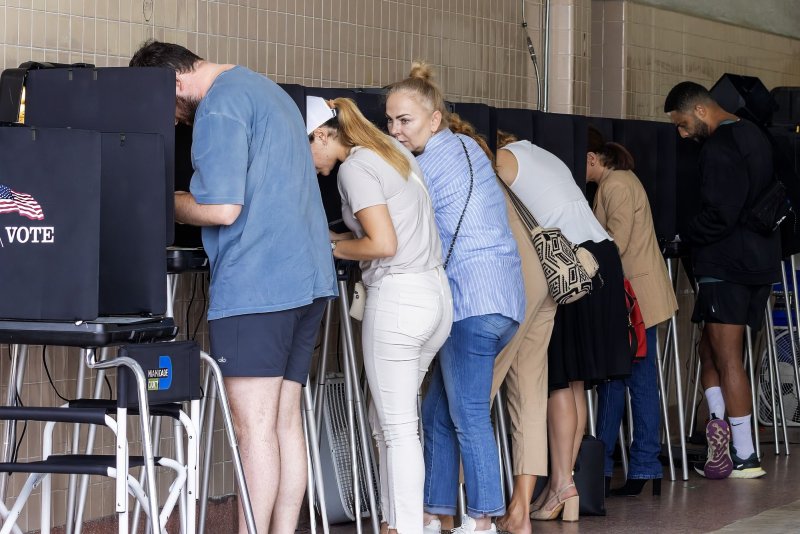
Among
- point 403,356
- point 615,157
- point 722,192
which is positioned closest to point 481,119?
point 615,157

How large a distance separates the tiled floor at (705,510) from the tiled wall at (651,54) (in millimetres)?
1973

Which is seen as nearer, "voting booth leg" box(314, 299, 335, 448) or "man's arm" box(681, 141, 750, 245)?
"voting booth leg" box(314, 299, 335, 448)

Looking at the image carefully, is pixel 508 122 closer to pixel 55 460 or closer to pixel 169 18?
pixel 169 18

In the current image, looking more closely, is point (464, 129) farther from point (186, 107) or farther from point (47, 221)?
point (47, 221)

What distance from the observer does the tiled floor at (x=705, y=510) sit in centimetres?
448

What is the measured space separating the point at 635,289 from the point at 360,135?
1.87 metres

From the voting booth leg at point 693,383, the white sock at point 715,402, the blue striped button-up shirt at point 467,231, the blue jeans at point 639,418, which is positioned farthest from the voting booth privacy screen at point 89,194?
the voting booth leg at point 693,383

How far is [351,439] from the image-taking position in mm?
4145

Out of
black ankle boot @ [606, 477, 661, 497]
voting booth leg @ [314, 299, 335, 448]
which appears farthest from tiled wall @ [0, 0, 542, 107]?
black ankle boot @ [606, 477, 661, 497]

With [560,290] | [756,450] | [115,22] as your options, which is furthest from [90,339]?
[756,450]

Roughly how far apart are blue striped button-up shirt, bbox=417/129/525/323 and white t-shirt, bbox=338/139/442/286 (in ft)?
0.45

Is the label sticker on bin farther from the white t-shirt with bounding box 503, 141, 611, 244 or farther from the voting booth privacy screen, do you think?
the white t-shirt with bounding box 503, 141, 611, 244

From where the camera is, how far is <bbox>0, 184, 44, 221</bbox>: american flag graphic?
280 centimetres

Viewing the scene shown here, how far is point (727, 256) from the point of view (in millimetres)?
5402
